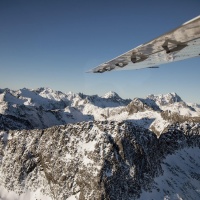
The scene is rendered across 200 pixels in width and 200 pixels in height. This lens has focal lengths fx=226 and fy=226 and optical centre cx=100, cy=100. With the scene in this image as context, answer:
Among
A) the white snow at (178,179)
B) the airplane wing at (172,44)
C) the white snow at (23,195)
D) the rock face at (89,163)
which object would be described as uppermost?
the airplane wing at (172,44)

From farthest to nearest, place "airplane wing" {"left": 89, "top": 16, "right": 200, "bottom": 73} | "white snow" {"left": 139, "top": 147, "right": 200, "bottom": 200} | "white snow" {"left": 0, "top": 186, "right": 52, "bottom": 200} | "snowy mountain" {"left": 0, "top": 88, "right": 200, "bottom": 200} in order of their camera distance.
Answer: "white snow" {"left": 0, "top": 186, "right": 52, "bottom": 200}, "white snow" {"left": 139, "top": 147, "right": 200, "bottom": 200}, "snowy mountain" {"left": 0, "top": 88, "right": 200, "bottom": 200}, "airplane wing" {"left": 89, "top": 16, "right": 200, "bottom": 73}

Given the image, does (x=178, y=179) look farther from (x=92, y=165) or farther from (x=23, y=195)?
(x=23, y=195)

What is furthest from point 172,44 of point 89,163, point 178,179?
point 178,179

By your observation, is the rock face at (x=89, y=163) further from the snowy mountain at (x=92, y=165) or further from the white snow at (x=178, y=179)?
the white snow at (x=178, y=179)

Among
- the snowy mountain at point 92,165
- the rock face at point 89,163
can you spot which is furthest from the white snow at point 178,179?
the rock face at point 89,163

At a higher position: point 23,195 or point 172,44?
point 172,44

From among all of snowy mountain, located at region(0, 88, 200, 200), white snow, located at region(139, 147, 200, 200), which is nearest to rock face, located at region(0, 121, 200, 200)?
snowy mountain, located at region(0, 88, 200, 200)

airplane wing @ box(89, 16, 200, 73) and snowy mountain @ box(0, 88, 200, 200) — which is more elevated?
airplane wing @ box(89, 16, 200, 73)

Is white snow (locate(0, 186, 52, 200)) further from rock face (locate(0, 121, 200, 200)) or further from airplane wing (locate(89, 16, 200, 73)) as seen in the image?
airplane wing (locate(89, 16, 200, 73))
